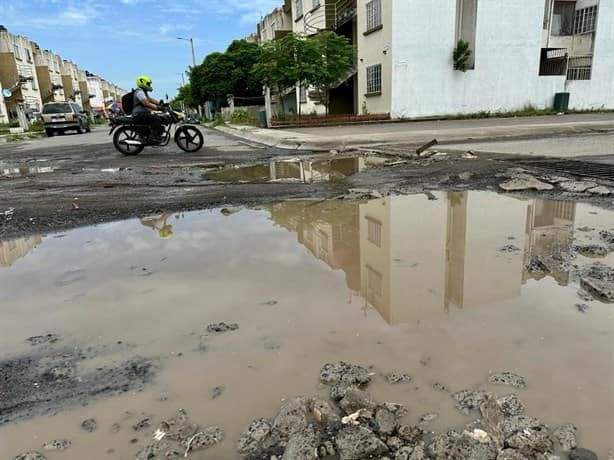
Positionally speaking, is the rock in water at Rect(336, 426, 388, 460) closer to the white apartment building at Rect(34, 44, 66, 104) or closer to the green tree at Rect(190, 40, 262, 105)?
the green tree at Rect(190, 40, 262, 105)

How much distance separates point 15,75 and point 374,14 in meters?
40.9

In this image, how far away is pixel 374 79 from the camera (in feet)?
76.1

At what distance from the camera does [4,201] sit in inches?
248

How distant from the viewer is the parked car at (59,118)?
2656 centimetres

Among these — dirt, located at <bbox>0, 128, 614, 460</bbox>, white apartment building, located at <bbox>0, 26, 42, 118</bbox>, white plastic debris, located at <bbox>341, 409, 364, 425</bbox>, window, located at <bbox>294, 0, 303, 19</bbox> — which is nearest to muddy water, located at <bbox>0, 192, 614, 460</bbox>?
dirt, located at <bbox>0, 128, 614, 460</bbox>

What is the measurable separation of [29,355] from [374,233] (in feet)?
9.61

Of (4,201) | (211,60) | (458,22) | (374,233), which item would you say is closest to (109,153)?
(4,201)

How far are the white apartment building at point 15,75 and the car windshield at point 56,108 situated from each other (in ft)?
66.9

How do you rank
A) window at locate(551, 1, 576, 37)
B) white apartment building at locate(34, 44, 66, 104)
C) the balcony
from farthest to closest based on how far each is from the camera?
white apartment building at locate(34, 44, 66, 104) < the balcony < window at locate(551, 1, 576, 37)

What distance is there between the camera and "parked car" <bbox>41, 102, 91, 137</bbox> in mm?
26562

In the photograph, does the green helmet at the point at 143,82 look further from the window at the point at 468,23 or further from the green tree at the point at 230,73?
the green tree at the point at 230,73

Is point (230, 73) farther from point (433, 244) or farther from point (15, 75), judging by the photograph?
point (433, 244)

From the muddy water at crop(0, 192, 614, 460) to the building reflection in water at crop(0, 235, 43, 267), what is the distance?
3 centimetres

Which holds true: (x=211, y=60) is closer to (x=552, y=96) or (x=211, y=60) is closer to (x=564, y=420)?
(x=552, y=96)
